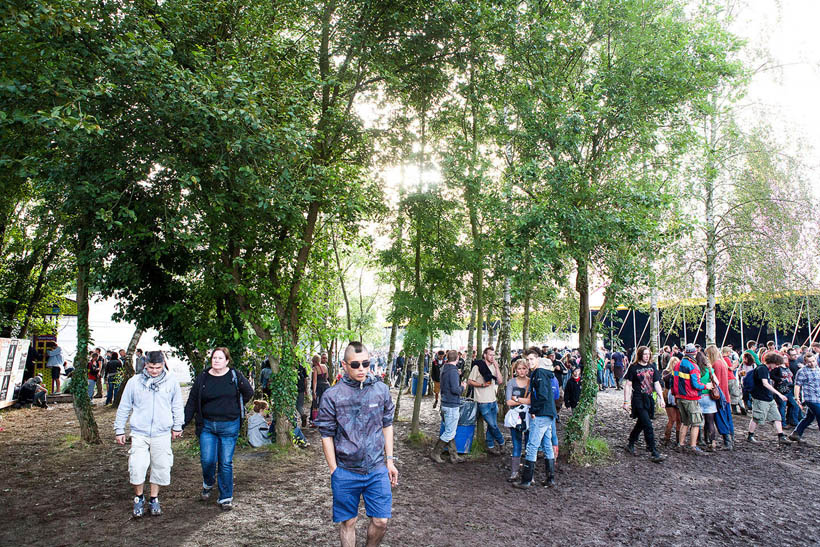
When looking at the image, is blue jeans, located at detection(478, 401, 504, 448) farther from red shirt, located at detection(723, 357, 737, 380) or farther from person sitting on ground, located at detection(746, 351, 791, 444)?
red shirt, located at detection(723, 357, 737, 380)

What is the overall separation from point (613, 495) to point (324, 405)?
5.11 meters

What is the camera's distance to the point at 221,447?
6125 millimetres

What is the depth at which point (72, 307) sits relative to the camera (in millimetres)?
21281

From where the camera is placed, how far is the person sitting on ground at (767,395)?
1002 cm

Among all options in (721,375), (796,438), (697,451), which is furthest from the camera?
(796,438)

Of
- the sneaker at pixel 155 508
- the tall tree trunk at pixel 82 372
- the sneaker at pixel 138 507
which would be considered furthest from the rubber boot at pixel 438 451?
the tall tree trunk at pixel 82 372

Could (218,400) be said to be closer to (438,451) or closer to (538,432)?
(538,432)

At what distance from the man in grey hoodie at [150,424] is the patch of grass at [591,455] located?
643 cm

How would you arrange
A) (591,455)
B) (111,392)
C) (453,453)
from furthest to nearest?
1. (111,392)
2. (453,453)
3. (591,455)

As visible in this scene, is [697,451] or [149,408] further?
[697,451]

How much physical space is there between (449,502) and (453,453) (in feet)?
8.21

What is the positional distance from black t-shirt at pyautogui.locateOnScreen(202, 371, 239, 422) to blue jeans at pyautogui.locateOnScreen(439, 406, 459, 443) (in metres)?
4.10

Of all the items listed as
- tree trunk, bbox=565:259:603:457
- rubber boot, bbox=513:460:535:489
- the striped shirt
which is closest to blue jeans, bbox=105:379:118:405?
rubber boot, bbox=513:460:535:489

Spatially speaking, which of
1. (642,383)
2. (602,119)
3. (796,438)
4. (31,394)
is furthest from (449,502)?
(31,394)
